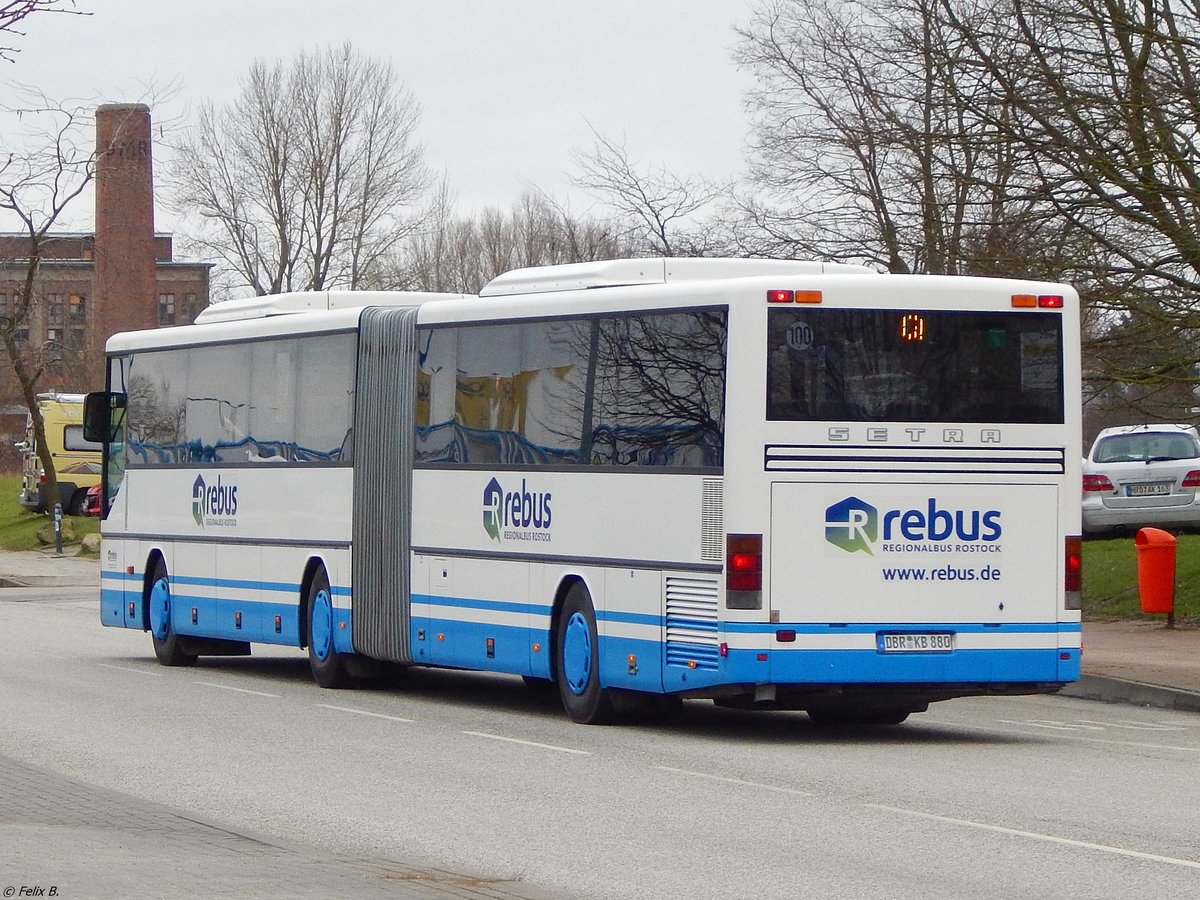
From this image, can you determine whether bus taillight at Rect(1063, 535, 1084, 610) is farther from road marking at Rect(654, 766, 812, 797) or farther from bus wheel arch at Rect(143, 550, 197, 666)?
bus wheel arch at Rect(143, 550, 197, 666)

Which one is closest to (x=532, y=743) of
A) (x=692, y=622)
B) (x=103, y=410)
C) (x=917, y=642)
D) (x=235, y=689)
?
(x=692, y=622)

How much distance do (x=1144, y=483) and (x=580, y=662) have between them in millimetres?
18107

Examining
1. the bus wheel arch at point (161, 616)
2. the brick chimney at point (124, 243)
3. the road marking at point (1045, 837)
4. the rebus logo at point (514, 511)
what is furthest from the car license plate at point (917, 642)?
the brick chimney at point (124, 243)

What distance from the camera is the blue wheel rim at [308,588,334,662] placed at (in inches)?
735

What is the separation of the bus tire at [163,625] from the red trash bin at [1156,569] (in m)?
10.6

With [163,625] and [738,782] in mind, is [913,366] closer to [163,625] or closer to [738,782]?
[738,782]

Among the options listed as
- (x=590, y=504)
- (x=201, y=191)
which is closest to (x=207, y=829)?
(x=590, y=504)

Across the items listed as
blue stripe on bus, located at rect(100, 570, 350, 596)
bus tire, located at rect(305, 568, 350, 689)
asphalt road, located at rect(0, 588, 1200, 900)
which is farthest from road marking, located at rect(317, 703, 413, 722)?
blue stripe on bus, located at rect(100, 570, 350, 596)

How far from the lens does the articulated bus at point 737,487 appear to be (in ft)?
46.2

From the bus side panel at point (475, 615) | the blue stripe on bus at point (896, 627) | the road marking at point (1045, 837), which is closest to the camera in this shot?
the road marking at point (1045, 837)

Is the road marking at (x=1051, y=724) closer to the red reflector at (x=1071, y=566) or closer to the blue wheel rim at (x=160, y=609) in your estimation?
the red reflector at (x=1071, y=566)

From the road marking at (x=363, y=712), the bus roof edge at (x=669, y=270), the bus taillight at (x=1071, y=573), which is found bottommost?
the road marking at (x=363, y=712)

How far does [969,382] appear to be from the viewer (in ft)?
47.5

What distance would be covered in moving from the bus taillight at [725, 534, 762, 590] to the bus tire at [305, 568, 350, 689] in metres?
5.61
